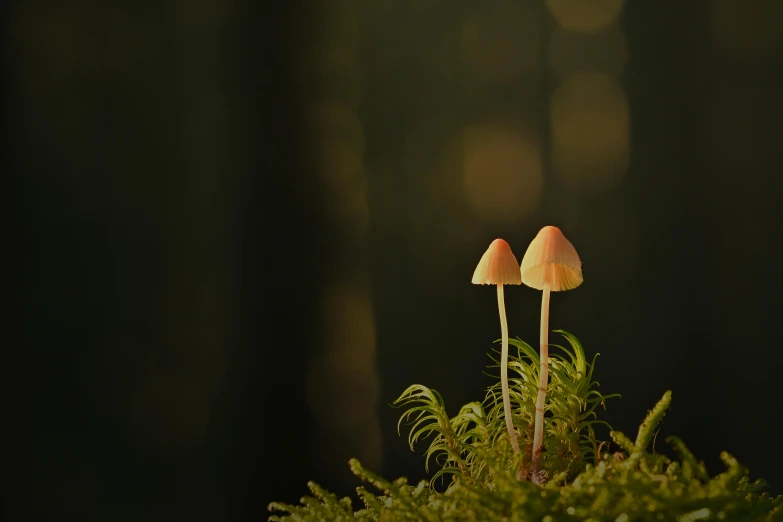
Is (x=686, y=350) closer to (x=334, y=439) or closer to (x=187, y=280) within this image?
(x=334, y=439)

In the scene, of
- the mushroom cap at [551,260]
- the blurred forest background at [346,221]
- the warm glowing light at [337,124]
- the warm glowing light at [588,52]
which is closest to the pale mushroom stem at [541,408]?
the mushroom cap at [551,260]

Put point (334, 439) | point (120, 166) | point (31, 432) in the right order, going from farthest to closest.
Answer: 1. point (334, 439)
2. point (120, 166)
3. point (31, 432)

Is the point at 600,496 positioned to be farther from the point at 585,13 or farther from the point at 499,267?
the point at 585,13

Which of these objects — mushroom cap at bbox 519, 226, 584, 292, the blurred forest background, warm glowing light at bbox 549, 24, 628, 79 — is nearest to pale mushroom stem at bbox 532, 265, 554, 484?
mushroom cap at bbox 519, 226, 584, 292

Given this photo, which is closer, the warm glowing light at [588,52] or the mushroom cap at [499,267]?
the mushroom cap at [499,267]

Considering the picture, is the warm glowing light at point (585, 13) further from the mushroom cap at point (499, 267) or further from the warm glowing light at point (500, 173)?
the mushroom cap at point (499, 267)

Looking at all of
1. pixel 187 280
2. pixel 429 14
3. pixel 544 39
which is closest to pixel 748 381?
pixel 544 39

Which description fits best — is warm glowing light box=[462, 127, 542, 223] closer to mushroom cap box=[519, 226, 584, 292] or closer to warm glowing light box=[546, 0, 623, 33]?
warm glowing light box=[546, 0, 623, 33]
